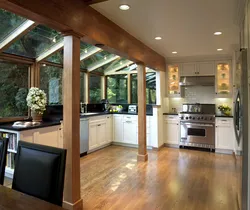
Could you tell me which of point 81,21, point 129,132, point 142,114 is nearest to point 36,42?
point 81,21

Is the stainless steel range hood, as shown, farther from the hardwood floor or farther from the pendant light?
the pendant light

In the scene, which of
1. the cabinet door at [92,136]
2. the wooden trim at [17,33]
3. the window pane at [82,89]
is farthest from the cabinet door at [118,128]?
the wooden trim at [17,33]

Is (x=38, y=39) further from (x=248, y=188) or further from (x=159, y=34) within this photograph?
(x=248, y=188)

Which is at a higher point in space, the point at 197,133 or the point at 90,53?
the point at 90,53

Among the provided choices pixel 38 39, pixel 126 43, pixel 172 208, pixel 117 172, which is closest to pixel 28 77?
pixel 38 39

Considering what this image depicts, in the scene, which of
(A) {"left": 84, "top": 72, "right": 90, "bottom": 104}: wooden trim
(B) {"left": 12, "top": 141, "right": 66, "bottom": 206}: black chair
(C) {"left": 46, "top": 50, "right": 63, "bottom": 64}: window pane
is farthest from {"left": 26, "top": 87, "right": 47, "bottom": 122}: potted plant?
(B) {"left": 12, "top": 141, "right": 66, "bottom": 206}: black chair

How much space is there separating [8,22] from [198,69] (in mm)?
4339

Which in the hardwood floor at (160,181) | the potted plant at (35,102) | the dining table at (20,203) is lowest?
the hardwood floor at (160,181)

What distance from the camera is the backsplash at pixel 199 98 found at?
5406 millimetres

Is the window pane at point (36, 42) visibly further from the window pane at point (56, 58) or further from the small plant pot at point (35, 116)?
the small plant pot at point (35, 116)

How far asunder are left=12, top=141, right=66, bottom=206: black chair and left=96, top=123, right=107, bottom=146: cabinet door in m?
3.59

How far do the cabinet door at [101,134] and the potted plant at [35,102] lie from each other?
159 cm

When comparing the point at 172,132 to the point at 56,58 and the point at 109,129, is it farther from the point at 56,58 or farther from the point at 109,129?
the point at 56,58

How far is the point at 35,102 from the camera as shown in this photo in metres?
3.70
